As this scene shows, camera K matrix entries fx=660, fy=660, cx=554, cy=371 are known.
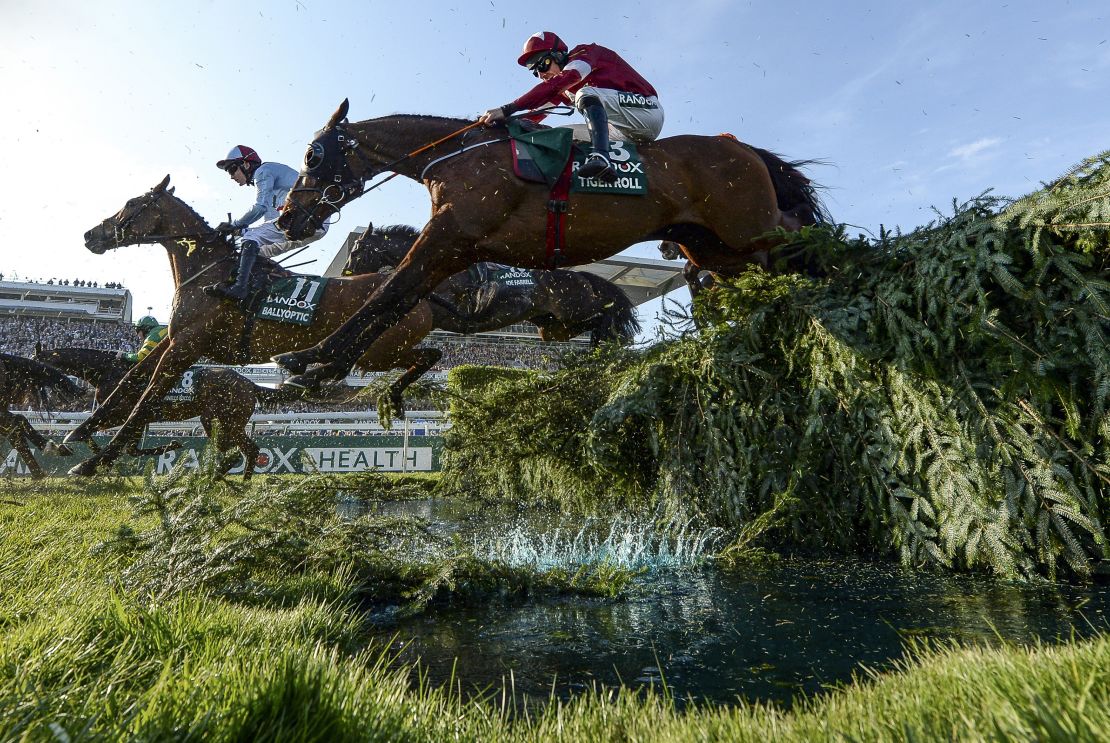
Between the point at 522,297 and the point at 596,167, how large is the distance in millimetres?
6235

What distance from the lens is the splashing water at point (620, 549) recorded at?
3854 millimetres

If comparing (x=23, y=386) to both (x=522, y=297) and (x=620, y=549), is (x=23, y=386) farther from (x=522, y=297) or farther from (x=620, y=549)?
(x=620, y=549)

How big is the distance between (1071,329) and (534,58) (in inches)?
151

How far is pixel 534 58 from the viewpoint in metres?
4.96

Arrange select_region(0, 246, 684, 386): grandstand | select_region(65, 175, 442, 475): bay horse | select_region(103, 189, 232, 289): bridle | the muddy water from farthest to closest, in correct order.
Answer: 1. select_region(0, 246, 684, 386): grandstand
2. select_region(103, 189, 232, 289): bridle
3. select_region(65, 175, 442, 475): bay horse
4. the muddy water

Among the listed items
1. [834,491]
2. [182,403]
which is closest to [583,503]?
[834,491]

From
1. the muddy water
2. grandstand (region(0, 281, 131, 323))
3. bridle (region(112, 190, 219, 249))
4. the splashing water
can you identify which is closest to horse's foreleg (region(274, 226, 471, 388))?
the splashing water

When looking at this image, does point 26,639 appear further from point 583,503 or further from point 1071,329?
point 583,503

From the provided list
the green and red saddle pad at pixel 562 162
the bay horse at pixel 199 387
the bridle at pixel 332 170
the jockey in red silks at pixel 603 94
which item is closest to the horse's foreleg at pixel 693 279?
the jockey in red silks at pixel 603 94

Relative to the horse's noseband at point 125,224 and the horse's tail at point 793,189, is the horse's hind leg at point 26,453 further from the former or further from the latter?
the horse's tail at point 793,189

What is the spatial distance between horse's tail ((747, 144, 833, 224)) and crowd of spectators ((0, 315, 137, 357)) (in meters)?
30.0

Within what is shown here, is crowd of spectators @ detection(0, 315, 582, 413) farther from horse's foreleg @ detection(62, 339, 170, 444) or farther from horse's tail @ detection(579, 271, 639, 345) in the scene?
horse's foreleg @ detection(62, 339, 170, 444)

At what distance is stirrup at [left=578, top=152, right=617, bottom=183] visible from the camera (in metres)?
4.26

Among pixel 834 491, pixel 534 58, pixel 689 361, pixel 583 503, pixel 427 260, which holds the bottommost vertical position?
pixel 583 503
